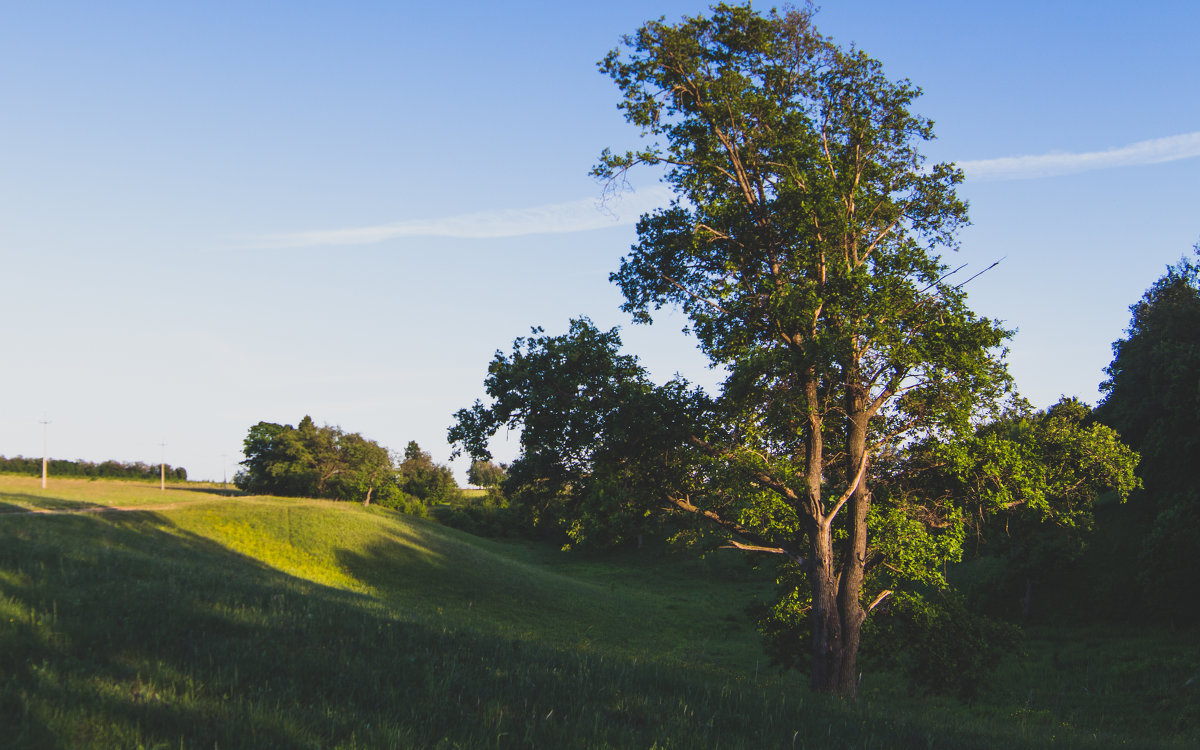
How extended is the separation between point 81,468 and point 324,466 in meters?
70.0

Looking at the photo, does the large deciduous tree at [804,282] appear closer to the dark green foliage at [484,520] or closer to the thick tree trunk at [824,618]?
the thick tree trunk at [824,618]

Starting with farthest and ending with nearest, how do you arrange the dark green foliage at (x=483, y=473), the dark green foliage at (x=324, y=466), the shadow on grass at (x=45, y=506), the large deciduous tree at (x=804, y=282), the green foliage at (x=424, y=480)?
the dark green foliage at (x=483, y=473)
the green foliage at (x=424, y=480)
the dark green foliage at (x=324, y=466)
the shadow on grass at (x=45, y=506)
the large deciduous tree at (x=804, y=282)

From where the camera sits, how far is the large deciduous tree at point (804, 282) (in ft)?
55.0

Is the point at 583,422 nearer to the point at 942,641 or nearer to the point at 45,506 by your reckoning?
the point at 942,641

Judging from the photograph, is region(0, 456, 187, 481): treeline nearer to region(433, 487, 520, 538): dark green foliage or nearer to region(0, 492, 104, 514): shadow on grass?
region(433, 487, 520, 538): dark green foliage

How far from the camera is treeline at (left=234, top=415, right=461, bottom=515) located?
290ft

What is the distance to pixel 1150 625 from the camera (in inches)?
1303

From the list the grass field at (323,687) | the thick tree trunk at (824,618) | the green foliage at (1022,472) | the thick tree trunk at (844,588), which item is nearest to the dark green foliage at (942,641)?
the thick tree trunk at (844,588)

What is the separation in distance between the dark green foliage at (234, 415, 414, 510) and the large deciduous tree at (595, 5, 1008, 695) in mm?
74452

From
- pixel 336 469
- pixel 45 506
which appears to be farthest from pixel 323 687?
pixel 336 469

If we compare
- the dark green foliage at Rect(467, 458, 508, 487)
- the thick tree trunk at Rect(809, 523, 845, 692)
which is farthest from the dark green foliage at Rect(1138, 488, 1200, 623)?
the dark green foliage at Rect(467, 458, 508, 487)

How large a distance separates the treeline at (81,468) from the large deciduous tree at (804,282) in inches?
5650

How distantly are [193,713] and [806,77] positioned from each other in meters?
19.5

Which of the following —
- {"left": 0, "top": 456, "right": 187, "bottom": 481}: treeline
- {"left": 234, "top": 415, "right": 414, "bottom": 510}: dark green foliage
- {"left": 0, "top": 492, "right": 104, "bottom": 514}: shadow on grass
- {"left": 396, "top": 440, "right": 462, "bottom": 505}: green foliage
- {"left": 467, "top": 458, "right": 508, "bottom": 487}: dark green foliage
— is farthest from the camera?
{"left": 467, "top": 458, "right": 508, "bottom": 487}: dark green foliage
